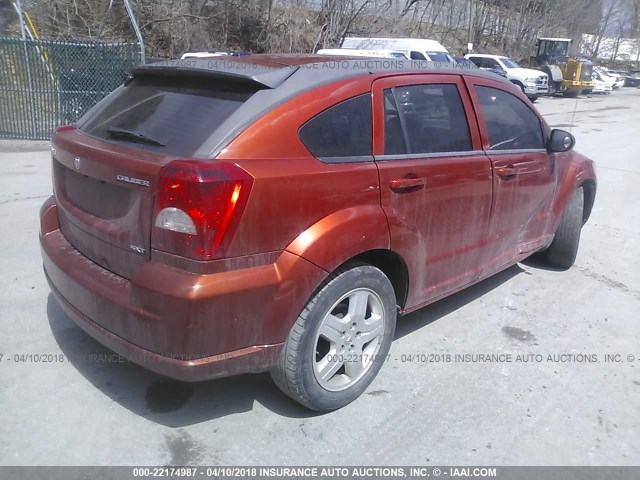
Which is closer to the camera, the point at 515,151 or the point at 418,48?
the point at 515,151

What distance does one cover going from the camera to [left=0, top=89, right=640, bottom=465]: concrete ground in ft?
9.43

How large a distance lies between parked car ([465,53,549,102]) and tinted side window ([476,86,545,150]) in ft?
82.1

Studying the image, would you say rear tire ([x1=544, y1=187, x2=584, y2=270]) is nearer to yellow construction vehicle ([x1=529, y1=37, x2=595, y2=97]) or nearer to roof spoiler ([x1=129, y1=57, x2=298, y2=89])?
roof spoiler ([x1=129, y1=57, x2=298, y2=89])

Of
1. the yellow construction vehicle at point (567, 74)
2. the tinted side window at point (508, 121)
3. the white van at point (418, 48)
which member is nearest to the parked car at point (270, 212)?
A: the tinted side window at point (508, 121)

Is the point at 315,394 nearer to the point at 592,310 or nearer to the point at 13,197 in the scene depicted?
the point at 592,310

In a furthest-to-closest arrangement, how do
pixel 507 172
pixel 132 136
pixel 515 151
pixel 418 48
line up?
pixel 418 48, pixel 515 151, pixel 507 172, pixel 132 136

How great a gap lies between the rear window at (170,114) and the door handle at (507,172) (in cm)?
185

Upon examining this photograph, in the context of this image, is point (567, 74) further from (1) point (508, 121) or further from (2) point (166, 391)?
(2) point (166, 391)

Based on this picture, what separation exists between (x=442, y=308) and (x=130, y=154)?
2.61 metres

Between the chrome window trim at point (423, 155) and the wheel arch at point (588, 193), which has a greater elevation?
the chrome window trim at point (423, 155)

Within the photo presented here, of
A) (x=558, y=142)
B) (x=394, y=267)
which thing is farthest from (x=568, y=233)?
(x=394, y=267)

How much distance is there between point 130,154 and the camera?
280 centimetres

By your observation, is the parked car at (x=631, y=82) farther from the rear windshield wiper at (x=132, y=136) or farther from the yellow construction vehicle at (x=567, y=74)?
the rear windshield wiper at (x=132, y=136)

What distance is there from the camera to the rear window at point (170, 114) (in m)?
2.80
